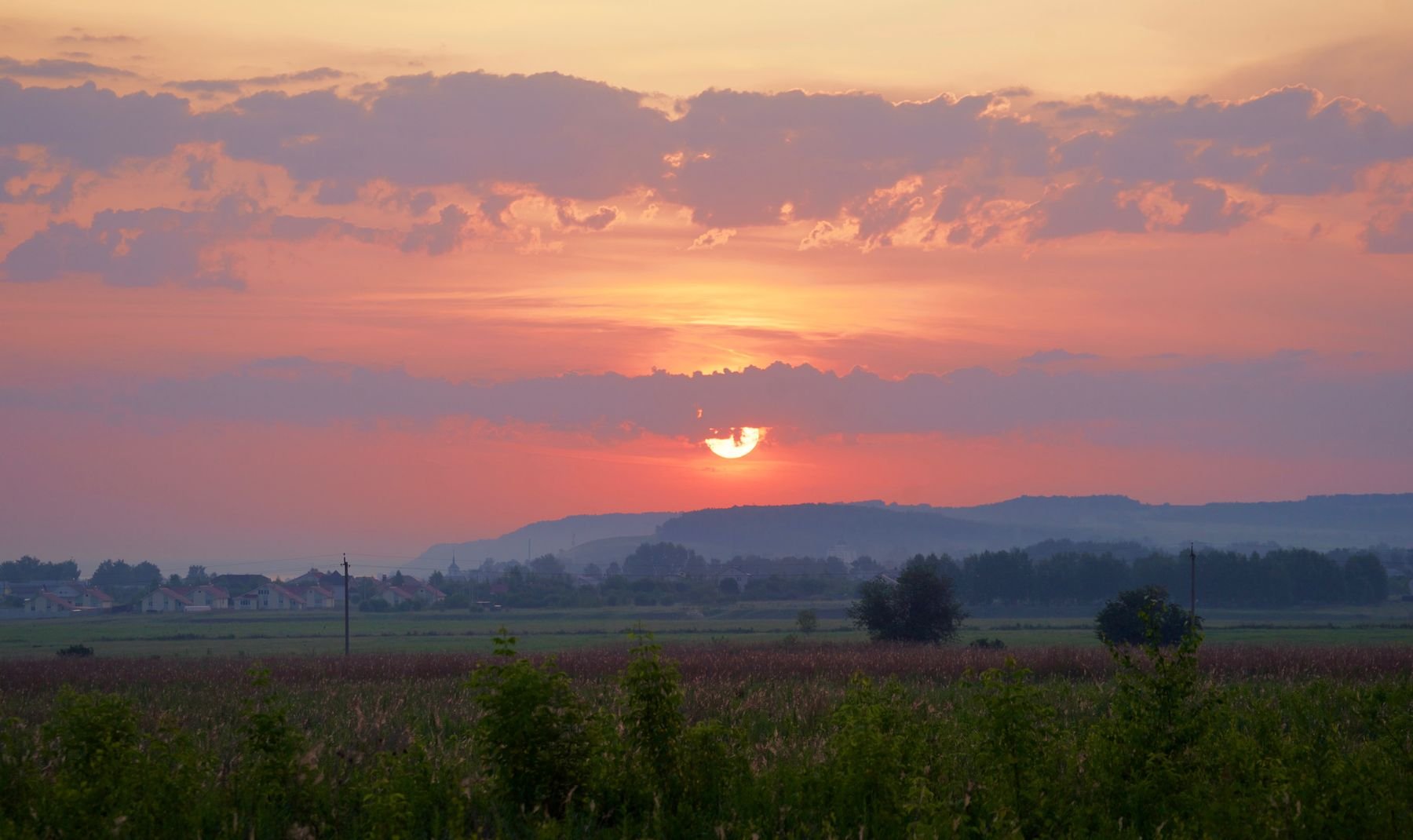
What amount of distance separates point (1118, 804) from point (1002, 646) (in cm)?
5629

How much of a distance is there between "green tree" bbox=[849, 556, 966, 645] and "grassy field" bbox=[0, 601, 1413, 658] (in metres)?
4.73

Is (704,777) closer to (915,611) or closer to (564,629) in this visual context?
(915,611)

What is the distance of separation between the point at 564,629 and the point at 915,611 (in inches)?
1732

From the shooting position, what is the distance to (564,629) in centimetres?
11231

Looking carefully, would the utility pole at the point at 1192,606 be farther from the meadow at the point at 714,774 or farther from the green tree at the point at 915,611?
the green tree at the point at 915,611

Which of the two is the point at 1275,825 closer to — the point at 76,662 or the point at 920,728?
the point at 920,728

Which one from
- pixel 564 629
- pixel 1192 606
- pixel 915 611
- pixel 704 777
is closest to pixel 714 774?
pixel 704 777

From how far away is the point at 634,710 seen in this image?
15.1 meters

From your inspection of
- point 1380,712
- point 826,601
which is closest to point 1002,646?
point 1380,712

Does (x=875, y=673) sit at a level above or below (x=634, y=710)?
below

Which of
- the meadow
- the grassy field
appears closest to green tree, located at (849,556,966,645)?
the grassy field

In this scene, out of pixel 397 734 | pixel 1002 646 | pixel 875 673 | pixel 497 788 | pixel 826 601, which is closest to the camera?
pixel 497 788

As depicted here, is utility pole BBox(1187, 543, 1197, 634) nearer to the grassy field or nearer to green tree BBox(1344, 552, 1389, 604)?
the grassy field

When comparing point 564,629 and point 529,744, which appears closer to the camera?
point 529,744
